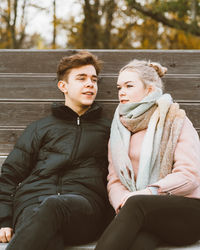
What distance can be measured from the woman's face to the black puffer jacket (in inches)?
10.7

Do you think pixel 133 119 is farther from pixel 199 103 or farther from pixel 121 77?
pixel 199 103

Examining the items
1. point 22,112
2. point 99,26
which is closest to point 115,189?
point 22,112

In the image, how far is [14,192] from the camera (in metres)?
2.34

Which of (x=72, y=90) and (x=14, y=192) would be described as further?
(x=72, y=90)

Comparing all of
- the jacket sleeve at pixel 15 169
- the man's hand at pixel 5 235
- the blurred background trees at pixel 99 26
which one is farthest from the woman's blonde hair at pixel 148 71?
the blurred background trees at pixel 99 26

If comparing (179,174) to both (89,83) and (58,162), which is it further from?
(89,83)

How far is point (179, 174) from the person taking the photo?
201 centimetres

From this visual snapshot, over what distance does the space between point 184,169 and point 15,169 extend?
1.14 m

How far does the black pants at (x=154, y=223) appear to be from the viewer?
1757 mm

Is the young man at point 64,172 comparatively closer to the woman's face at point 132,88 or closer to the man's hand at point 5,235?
the man's hand at point 5,235

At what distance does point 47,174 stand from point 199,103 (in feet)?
4.63

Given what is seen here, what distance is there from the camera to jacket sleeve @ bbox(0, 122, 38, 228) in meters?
2.23

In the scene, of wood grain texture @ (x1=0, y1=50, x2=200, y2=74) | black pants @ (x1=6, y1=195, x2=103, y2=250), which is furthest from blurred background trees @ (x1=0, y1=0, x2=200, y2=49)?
black pants @ (x1=6, y1=195, x2=103, y2=250)

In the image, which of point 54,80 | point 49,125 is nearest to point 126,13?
point 54,80
